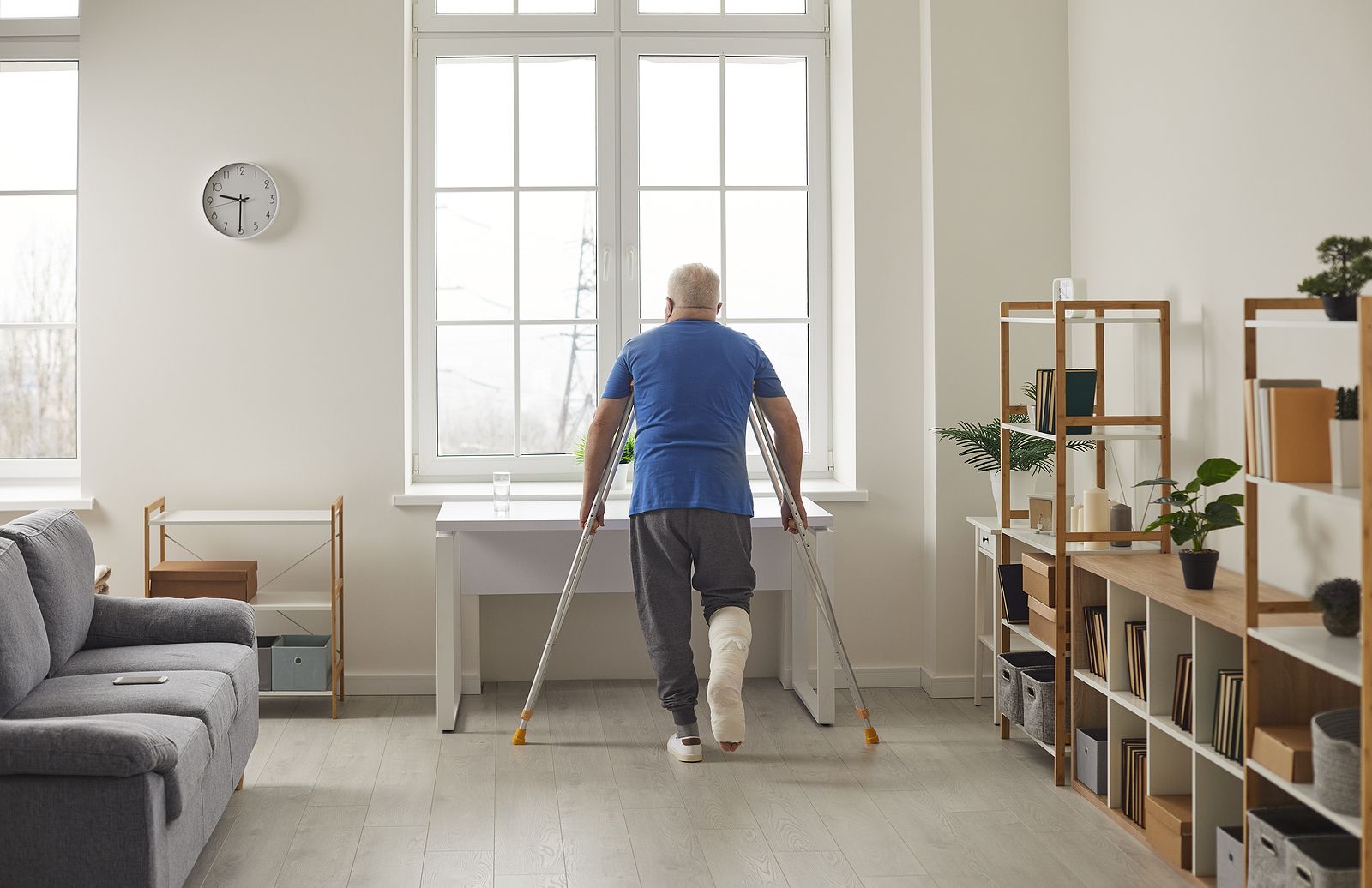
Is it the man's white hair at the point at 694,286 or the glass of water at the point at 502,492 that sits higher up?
the man's white hair at the point at 694,286

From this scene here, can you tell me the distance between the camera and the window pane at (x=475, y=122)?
4953 millimetres

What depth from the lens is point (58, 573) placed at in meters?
3.34

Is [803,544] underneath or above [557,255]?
underneath

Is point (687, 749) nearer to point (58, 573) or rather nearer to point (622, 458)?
point (622, 458)

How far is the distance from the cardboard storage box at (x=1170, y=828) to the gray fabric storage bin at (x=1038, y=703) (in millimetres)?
549

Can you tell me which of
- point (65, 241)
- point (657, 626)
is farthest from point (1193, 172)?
point (65, 241)

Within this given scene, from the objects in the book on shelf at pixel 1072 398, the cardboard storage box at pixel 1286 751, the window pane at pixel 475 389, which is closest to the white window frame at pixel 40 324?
the window pane at pixel 475 389

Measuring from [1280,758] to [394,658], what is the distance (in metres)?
3.23

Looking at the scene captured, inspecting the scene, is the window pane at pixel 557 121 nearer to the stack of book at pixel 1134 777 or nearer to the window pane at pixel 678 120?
the window pane at pixel 678 120

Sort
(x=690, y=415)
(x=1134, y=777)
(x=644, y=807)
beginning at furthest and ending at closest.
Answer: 1. (x=690, y=415)
2. (x=644, y=807)
3. (x=1134, y=777)

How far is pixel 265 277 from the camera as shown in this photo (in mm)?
4648

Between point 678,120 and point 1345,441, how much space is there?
3.23m

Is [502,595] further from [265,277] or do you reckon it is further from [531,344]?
[265,277]

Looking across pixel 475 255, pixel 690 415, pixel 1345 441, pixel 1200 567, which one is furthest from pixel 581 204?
pixel 1345 441
